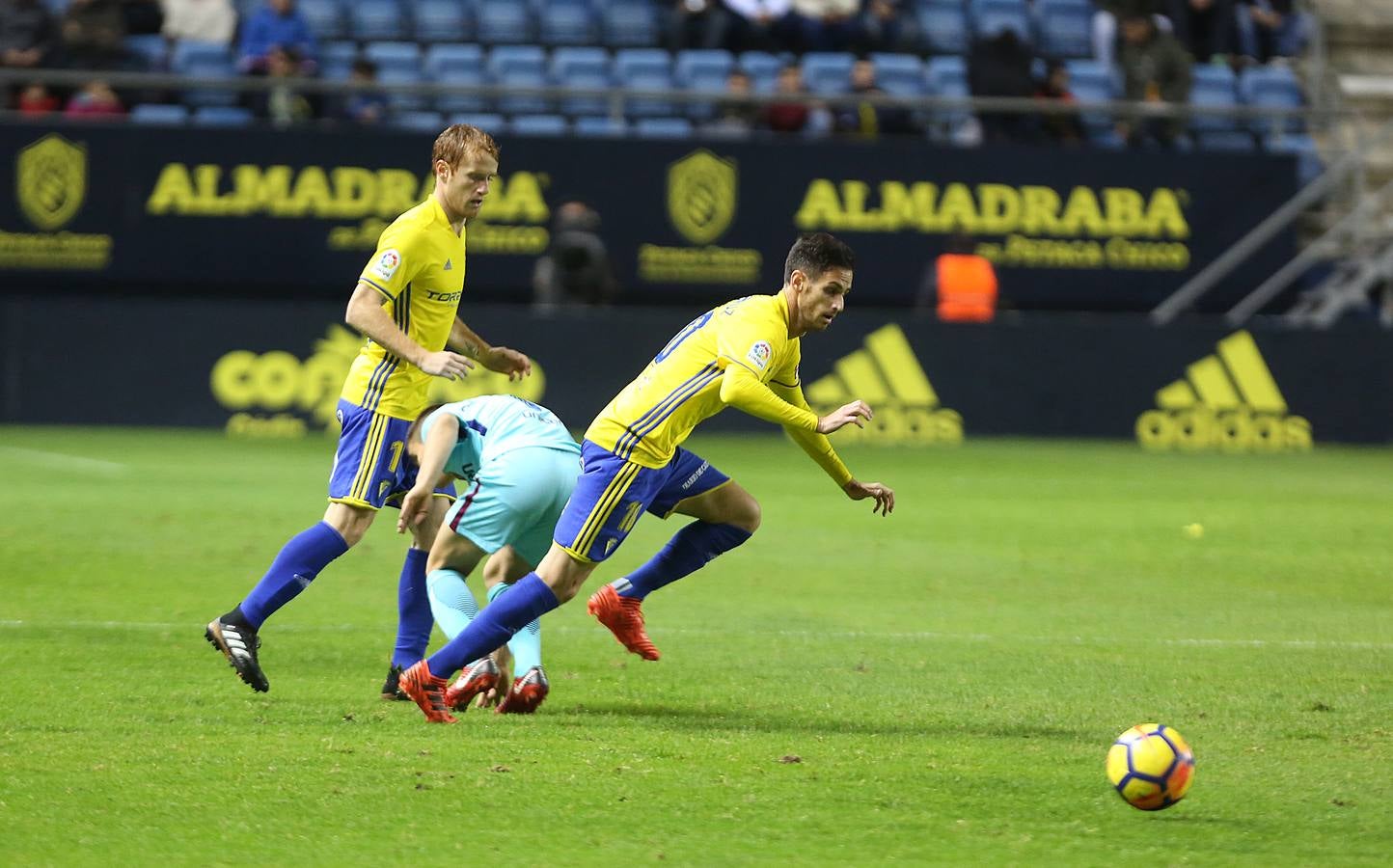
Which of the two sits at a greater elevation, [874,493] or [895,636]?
[874,493]

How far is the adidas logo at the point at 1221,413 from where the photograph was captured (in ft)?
65.2

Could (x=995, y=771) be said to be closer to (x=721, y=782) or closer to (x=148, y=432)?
(x=721, y=782)

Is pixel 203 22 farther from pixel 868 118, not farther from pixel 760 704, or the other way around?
pixel 760 704

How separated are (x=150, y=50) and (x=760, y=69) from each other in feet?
22.9

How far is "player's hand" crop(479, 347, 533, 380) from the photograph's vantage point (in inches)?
295

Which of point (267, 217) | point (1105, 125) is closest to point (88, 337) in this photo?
point (267, 217)

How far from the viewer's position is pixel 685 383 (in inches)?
268

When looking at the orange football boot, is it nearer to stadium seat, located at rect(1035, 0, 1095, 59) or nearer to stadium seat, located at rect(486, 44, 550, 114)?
stadium seat, located at rect(486, 44, 550, 114)

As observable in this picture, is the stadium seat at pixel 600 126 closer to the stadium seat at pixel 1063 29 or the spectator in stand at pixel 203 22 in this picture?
the spectator in stand at pixel 203 22

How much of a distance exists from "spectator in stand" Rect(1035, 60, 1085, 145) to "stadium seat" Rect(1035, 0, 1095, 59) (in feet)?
6.33

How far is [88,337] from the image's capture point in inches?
749

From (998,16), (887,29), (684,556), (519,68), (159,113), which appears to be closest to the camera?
(684,556)

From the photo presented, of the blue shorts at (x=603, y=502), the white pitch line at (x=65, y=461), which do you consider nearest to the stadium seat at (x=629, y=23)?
the white pitch line at (x=65, y=461)

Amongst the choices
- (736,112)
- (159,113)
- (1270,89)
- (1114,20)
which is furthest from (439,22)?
(1270,89)
